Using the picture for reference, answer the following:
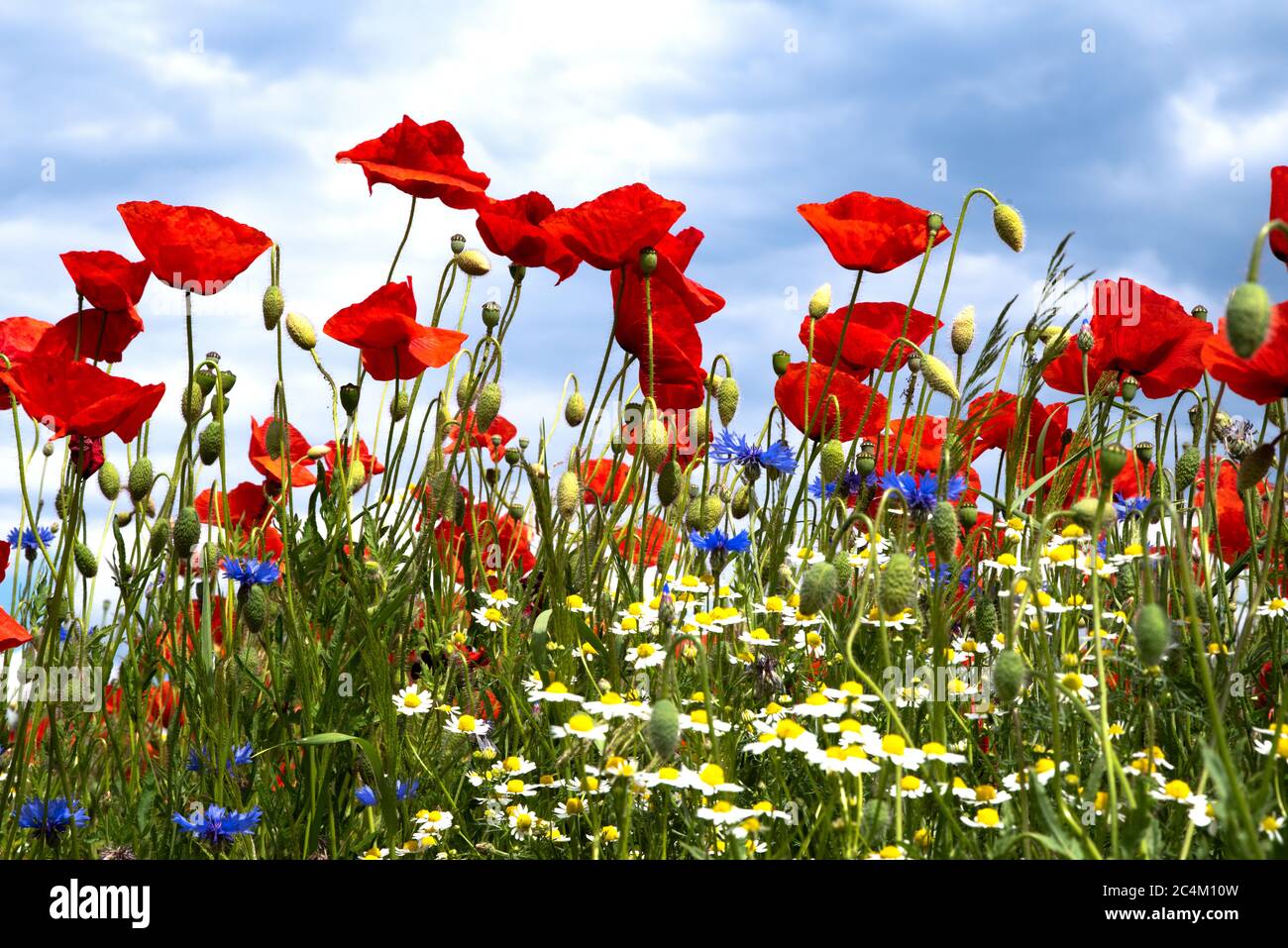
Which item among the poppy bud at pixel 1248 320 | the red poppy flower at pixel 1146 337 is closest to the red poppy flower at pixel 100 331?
the red poppy flower at pixel 1146 337

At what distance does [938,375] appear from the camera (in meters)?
2.25

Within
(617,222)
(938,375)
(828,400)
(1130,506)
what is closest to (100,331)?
(617,222)

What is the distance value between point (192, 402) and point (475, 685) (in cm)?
87

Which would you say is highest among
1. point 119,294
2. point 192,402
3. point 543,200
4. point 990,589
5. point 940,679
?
point 543,200

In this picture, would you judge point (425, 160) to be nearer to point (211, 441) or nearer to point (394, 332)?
point (394, 332)

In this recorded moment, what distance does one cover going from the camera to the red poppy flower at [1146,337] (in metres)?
2.68

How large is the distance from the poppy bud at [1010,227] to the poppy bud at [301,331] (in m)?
1.39

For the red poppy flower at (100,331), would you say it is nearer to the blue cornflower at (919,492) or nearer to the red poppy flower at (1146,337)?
the blue cornflower at (919,492)

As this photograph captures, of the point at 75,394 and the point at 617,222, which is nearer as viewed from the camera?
the point at 75,394

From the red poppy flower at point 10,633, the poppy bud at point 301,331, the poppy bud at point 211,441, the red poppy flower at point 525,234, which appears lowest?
the red poppy flower at point 10,633

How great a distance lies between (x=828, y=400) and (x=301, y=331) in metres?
1.11

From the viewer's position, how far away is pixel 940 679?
5.49 ft
